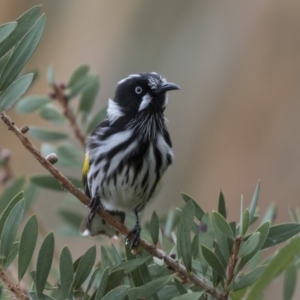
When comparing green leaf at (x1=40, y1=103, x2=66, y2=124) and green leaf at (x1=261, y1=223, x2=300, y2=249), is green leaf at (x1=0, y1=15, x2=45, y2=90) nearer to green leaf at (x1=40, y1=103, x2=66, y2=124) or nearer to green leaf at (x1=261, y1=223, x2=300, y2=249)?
green leaf at (x1=261, y1=223, x2=300, y2=249)

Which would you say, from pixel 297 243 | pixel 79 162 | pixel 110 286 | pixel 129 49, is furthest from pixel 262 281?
pixel 129 49

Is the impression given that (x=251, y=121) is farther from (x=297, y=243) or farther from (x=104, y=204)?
(x=297, y=243)

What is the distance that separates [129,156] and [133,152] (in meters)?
0.02

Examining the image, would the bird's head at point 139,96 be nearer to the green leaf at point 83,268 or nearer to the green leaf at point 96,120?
the green leaf at point 96,120

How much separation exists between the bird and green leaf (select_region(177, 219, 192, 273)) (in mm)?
938

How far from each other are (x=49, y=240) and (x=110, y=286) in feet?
0.45

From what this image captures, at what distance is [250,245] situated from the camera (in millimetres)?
1108

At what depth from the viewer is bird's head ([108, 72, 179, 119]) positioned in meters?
2.33

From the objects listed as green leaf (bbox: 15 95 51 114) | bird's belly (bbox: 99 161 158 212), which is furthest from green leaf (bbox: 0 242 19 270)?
bird's belly (bbox: 99 161 158 212)

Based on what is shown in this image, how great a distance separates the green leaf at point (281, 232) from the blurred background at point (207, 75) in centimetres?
223

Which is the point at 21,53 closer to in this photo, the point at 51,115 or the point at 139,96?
the point at 51,115

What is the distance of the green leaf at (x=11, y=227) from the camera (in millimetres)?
1147

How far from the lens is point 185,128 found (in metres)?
4.96

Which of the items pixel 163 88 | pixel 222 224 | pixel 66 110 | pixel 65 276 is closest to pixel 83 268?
pixel 65 276
